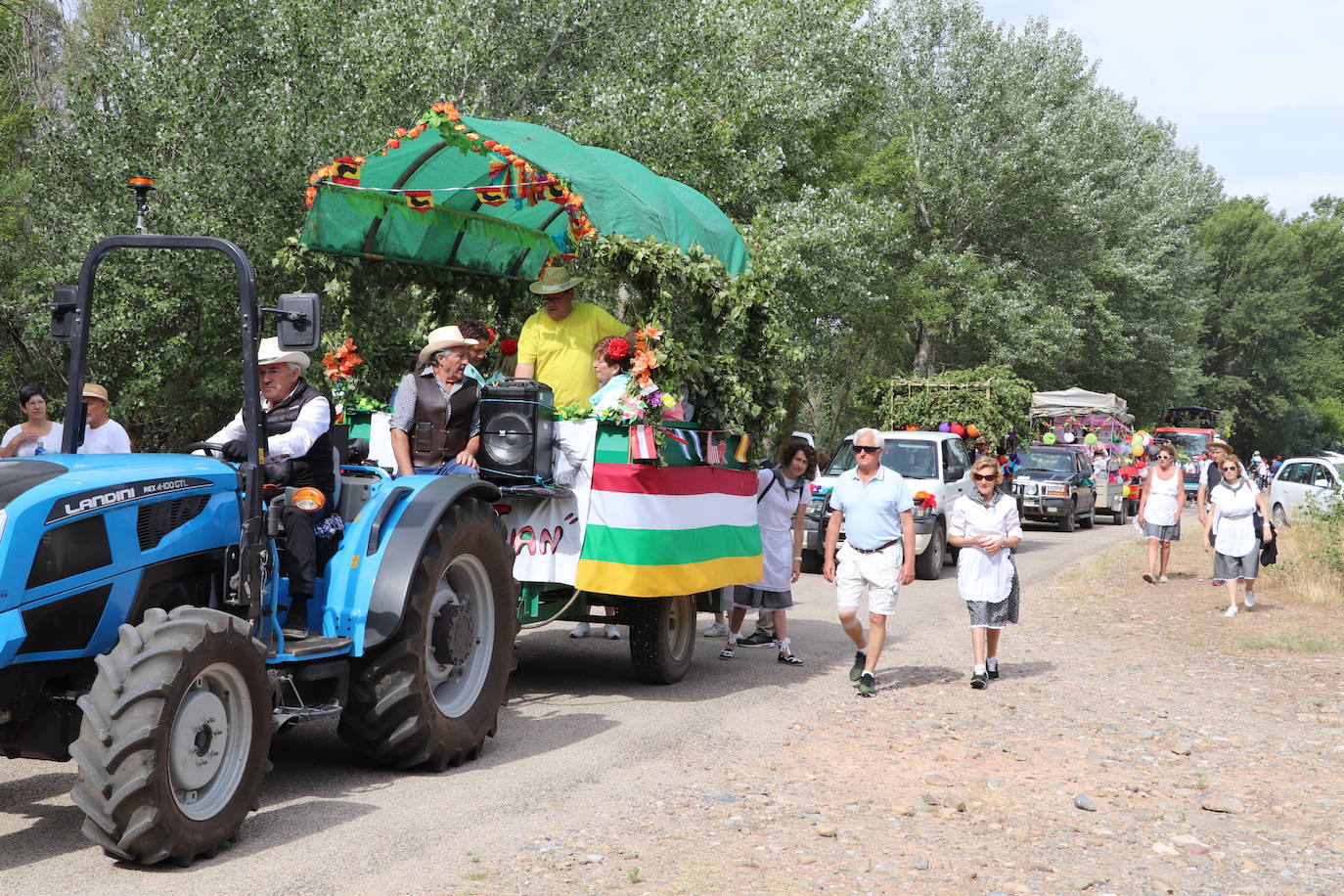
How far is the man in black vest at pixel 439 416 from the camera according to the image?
27.5 feet

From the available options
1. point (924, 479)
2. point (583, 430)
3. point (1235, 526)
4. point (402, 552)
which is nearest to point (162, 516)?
point (402, 552)

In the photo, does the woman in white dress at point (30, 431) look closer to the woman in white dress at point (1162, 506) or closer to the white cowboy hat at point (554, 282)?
the white cowboy hat at point (554, 282)

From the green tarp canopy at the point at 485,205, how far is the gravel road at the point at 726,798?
3.34 m

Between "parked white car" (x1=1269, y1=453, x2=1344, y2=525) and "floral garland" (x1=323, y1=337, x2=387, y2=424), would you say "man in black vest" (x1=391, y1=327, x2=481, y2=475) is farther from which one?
"parked white car" (x1=1269, y1=453, x2=1344, y2=525)

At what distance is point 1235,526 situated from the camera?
1493 centimetres

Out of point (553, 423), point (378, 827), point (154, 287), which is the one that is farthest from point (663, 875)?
point (154, 287)

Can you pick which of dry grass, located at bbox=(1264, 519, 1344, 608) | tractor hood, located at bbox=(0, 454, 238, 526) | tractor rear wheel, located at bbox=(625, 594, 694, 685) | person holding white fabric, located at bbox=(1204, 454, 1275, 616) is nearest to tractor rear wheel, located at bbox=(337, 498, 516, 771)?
tractor hood, located at bbox=(0, 454, 238, 526)

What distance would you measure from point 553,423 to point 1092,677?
5057 mm

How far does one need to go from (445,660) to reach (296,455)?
1425 millimetres

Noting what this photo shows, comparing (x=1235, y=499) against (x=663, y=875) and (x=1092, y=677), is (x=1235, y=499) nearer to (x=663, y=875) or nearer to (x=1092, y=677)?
(x=1092, y=677)

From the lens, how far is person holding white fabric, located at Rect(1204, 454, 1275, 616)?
48.6 ft

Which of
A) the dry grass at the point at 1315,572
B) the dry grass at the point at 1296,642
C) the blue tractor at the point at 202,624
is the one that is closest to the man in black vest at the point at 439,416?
the blue tractor at the point at 202,624

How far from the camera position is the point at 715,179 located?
21.2 meters

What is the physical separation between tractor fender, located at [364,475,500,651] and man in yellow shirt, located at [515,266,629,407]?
8.29 ft
